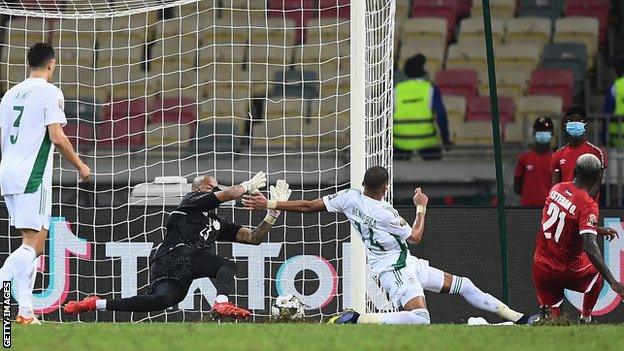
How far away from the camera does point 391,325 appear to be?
11180 millimetres

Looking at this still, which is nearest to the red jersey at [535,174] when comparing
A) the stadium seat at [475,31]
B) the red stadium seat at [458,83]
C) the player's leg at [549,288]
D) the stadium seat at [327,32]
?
the player's leg at [549,288]

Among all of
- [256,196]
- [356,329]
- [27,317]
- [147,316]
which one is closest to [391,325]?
[356,329]

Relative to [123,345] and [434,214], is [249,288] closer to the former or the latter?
[434,214]

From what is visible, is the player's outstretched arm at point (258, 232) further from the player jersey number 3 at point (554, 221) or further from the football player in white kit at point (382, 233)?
the player jersey number 3 at point (554, 221)

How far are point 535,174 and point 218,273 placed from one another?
407 centimetres

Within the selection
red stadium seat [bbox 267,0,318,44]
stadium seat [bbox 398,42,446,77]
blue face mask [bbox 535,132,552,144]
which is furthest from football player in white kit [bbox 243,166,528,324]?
stadium seat [bbox 398,42,446,77]

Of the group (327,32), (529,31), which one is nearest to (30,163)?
(327,32)

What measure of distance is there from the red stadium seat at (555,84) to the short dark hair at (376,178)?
8050 mm

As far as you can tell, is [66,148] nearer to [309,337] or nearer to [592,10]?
[309,337]

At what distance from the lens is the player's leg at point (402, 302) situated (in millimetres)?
11664

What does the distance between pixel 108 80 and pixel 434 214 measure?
566 centimetres

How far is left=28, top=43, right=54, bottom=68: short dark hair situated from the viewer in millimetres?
10969

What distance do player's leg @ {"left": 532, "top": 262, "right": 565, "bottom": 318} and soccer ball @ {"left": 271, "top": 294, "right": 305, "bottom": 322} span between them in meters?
1.96

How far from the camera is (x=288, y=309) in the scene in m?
12.9
